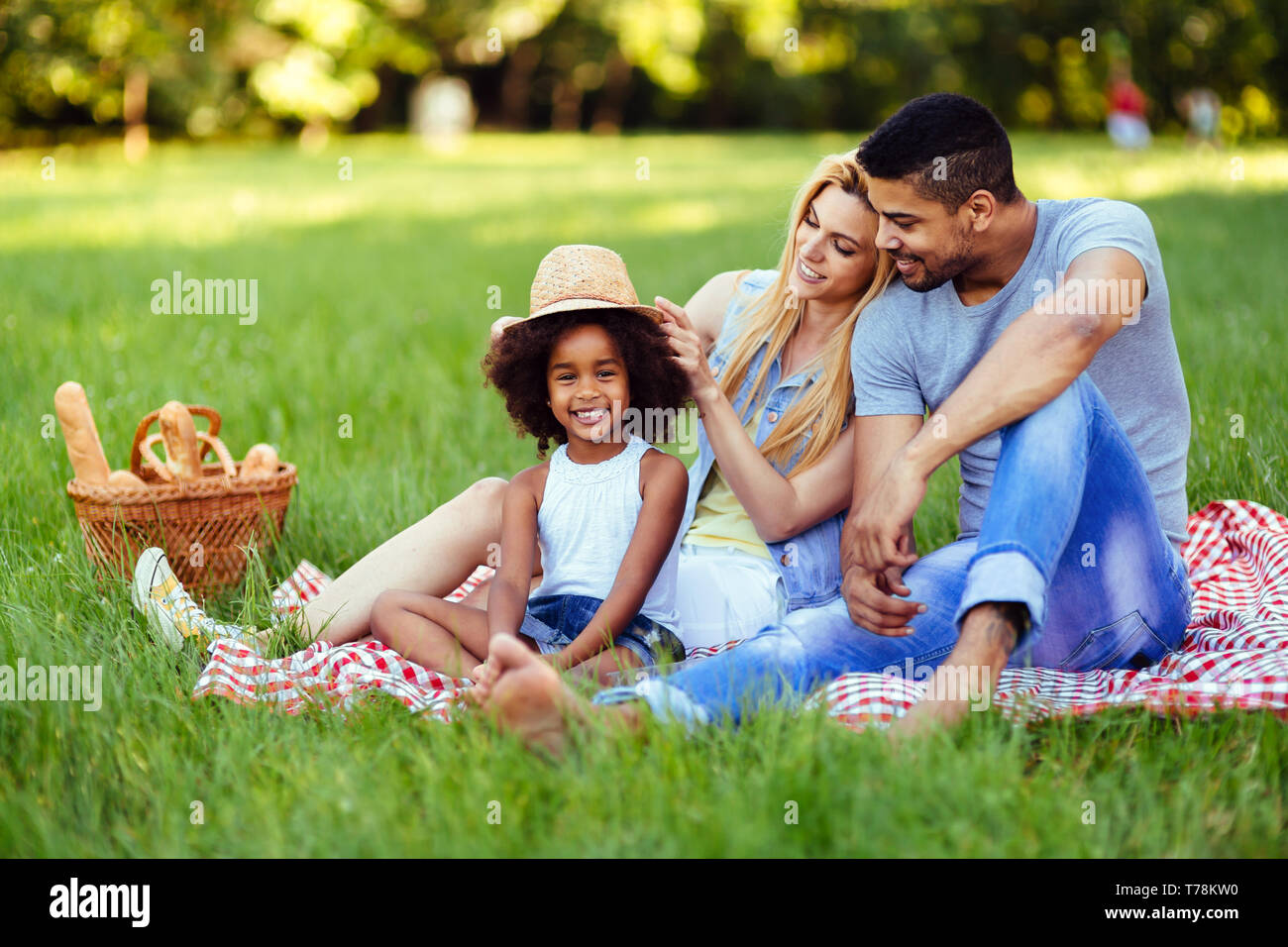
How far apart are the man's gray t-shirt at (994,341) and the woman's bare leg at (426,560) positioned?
40.7 inches

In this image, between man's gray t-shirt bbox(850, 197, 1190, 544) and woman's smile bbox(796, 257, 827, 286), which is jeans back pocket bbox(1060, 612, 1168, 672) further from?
woman's smile bbox(796, 257, 827, 286)

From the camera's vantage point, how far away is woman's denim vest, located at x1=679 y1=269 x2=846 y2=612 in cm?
302

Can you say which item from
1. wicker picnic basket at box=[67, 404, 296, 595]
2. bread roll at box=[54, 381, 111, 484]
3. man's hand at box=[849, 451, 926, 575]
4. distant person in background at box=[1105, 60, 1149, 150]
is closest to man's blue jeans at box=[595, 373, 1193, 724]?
man's hand at box=[849, 451, 926, 575]

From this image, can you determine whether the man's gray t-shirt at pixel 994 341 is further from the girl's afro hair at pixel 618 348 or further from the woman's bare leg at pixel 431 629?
the woman's bare leg at pixel 431 629

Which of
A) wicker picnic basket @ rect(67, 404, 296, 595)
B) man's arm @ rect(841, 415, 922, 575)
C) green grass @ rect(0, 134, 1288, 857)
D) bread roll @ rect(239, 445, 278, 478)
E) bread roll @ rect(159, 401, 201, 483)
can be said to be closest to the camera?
green grass @ rect(0, 134, 1288, 857)

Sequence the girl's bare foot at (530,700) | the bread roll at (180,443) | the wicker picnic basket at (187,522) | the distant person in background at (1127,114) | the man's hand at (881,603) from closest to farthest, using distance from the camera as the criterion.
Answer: the girl's bare foot at (530,700) → the man's hand at (881,603) → the wicker picnic basket at (187,522) → the bread roll at (180,443) → the distant person in background at (1127,114)

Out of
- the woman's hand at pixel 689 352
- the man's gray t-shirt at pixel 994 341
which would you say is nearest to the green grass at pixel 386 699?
the man's gray t-shirt at pixel 994 341

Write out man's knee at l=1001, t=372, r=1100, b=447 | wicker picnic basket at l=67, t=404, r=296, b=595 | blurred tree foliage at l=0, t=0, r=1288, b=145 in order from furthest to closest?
1. blurred tree foliage at l=0, t=0, r=1288, b=145
2. wicker picnic basket at l=67, t=404, r=296, b=595
3. man's knee at l=1001, t=372, r=1100, b=447

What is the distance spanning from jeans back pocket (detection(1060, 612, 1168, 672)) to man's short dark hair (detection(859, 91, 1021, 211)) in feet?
3.47

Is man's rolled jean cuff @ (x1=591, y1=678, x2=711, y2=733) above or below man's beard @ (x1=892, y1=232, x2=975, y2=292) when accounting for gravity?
below

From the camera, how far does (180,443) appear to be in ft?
11.8

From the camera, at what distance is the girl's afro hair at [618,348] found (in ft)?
9.77
